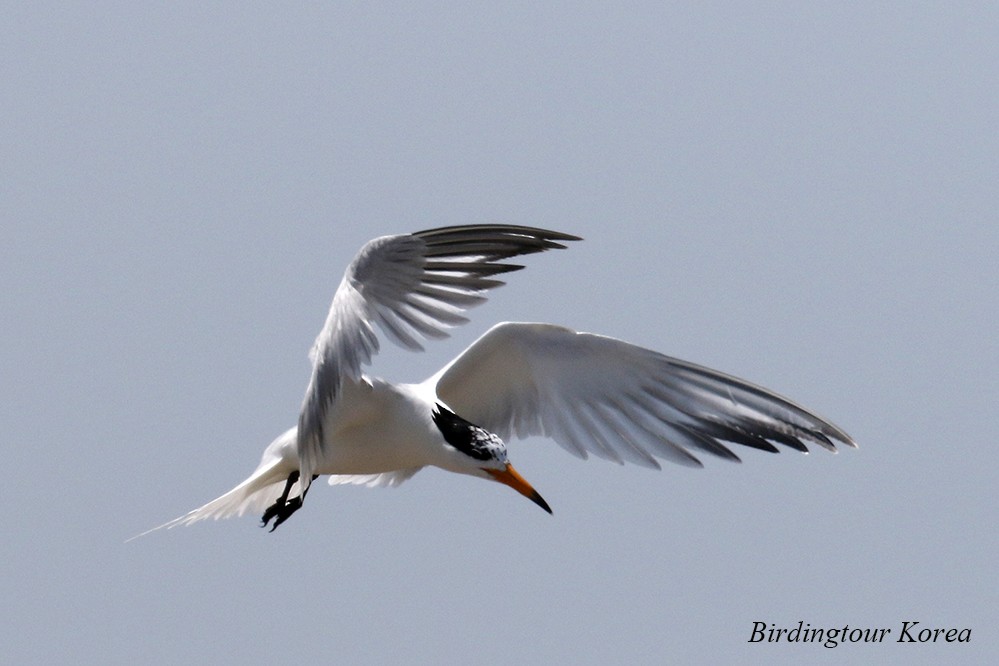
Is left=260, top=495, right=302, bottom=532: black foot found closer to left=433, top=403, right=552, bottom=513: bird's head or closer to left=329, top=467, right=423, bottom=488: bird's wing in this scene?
left=329, top=467, right=423, bottom=488: bird's wing

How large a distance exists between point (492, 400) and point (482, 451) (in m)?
0.83

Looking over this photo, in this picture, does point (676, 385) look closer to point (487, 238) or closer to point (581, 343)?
point (581, 343)

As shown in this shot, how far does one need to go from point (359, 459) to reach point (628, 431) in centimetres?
151

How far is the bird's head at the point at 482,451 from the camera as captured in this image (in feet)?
22.5

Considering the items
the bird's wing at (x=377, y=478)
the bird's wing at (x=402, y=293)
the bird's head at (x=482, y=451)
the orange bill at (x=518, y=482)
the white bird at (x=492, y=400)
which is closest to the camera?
the bird's wing at (x=402, y=293)

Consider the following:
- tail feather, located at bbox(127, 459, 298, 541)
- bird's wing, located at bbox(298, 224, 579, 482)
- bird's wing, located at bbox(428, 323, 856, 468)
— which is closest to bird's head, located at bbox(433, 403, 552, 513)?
bird's wing, located at bbox(428, 323, 856, 468)

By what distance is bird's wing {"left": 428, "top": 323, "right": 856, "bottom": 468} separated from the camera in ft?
23.2

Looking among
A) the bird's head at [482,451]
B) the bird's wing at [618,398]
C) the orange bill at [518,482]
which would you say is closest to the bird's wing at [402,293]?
the bird's wing at [618,398]

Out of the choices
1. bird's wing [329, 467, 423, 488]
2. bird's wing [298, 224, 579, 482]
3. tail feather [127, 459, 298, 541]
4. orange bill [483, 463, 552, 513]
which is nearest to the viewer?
bird's wing [298, 224, 579, 482]

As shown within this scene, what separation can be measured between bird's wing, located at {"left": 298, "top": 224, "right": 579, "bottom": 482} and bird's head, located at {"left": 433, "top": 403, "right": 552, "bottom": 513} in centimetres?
79

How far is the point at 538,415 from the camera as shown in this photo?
759 cm

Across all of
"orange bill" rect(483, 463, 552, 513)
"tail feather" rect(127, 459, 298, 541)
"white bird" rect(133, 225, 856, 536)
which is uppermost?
"white bird" rect(133, 225, 856, 536)

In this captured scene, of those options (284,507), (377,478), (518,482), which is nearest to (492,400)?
(518,482)

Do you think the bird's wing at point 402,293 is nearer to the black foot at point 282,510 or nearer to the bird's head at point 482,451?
the bird's head at point 482,451
